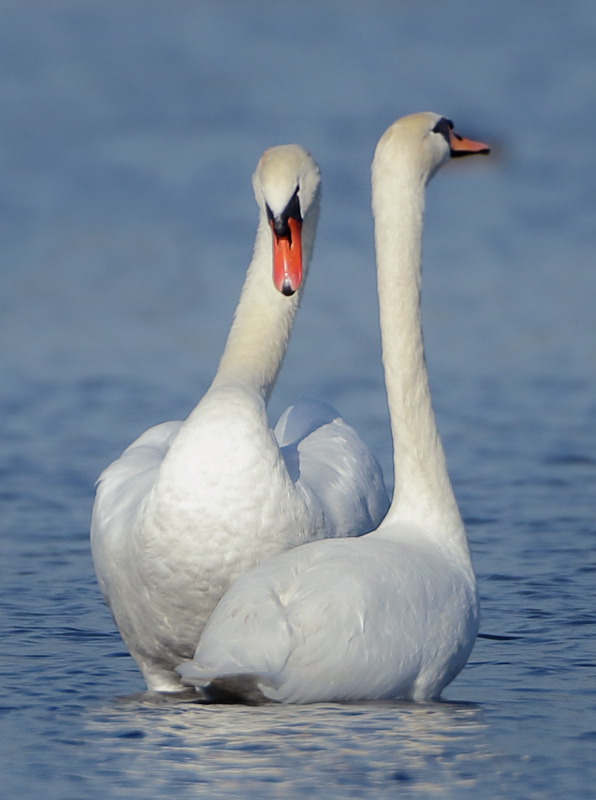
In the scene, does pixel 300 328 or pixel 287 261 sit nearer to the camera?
pixel 287 261

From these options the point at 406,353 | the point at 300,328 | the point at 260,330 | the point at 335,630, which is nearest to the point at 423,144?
the point at 406,353

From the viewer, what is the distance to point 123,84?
79.5 ft

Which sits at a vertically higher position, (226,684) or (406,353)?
(406,353)

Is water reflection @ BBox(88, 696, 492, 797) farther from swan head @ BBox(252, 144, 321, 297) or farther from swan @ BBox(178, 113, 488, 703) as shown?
swan head @ BBox(252, 144, 321, 297)

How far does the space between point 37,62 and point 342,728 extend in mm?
21463

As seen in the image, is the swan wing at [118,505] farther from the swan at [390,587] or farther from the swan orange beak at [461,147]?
the swan orange beak at [461,147]

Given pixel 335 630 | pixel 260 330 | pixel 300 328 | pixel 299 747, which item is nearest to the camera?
pixel 299 747

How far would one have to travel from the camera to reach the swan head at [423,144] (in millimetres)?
6062

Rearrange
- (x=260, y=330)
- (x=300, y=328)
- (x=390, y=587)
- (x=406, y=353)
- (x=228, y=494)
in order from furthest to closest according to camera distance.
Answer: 1. (x=300, y=328)
2. (x=260, y=330)
3. (x=406, y=353)
4. (x=228, y=494)
5. (x=390, y=587)

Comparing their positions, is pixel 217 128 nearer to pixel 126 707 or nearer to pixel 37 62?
pixel 37 62

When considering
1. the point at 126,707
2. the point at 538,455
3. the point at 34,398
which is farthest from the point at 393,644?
the point at 34,398

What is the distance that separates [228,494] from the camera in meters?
5.63

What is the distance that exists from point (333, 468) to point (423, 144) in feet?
4.33

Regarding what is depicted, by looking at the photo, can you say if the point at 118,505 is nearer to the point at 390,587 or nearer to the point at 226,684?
the point at 226,684
